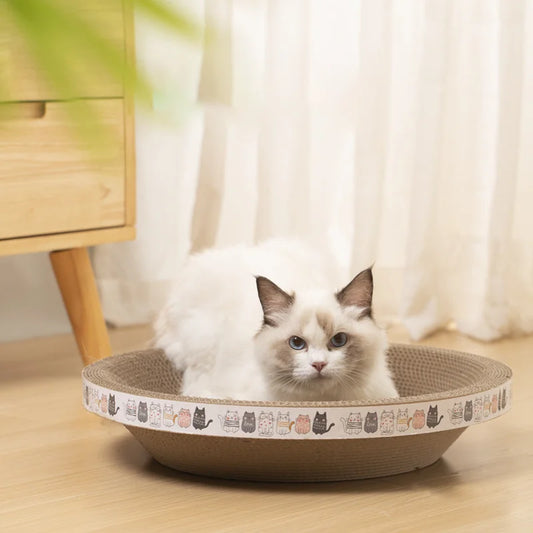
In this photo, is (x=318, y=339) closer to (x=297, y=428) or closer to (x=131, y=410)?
(x=297, y=428)

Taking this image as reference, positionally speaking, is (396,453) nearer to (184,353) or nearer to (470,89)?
(184,353)

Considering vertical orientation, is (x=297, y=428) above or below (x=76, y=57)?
below

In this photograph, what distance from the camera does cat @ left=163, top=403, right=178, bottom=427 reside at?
1147mm

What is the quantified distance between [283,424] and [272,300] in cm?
19

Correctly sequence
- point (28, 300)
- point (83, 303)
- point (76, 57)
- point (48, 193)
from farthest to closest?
point (28, 300) < point (83, 303) < point (48, 193) < point (76, 57)

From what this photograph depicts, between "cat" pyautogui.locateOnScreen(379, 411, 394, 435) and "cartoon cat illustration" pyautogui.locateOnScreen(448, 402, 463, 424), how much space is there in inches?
3.5

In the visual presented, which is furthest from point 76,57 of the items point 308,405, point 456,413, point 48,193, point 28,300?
point 28,300

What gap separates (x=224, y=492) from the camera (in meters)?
1.19

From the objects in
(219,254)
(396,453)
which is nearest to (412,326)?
(219,254)

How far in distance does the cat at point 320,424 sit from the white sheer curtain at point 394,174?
3.57 feet

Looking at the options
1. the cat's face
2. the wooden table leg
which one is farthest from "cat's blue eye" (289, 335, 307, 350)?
the wooden table leg

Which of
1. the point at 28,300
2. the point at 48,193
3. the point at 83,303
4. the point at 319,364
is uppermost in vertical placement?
the point at 48,193

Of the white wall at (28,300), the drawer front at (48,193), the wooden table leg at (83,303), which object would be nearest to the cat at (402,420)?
the drawer front at (48,193)

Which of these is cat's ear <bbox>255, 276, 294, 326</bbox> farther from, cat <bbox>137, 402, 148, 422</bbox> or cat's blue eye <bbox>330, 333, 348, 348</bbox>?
cat <bbox>137, 402, 148, 422</bbox>
